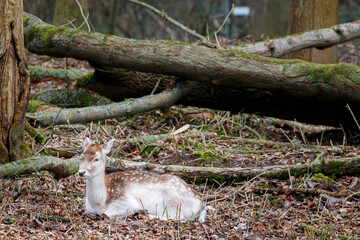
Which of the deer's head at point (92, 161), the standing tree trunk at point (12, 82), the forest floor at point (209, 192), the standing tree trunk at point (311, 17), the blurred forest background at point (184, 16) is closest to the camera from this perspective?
the forest floor at point (209, 192)

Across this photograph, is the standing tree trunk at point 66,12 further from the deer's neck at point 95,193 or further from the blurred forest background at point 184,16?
the deer's neck at point 95,193

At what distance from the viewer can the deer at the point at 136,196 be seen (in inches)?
249

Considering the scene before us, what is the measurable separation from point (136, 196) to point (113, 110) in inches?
127

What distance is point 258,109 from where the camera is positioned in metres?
10.5

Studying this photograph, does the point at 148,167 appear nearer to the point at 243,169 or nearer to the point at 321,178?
the point at 243,169

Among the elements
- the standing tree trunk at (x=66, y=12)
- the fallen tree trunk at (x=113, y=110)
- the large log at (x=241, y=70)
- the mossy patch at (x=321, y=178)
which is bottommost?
the mossy patch at (x=321, y=178)

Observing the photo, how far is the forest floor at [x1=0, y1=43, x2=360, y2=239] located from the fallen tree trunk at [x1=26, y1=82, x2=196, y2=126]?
0.72 feet

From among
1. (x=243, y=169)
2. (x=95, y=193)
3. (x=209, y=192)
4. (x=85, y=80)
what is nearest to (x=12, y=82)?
(x=95, y=193)

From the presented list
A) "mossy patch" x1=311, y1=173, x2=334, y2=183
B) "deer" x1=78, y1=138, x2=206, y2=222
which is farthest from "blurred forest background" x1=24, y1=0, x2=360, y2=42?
"deer" x1=78, y1=138, x2=206, y2=222

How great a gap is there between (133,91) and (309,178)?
480 centimetres

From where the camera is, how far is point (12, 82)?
655cm

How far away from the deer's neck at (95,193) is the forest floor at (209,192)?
16 centimetres

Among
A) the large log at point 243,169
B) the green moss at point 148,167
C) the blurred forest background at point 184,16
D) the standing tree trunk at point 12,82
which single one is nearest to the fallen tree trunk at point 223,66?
the large log at point 243,169

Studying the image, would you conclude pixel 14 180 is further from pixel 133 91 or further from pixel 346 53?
pixel 346 53
